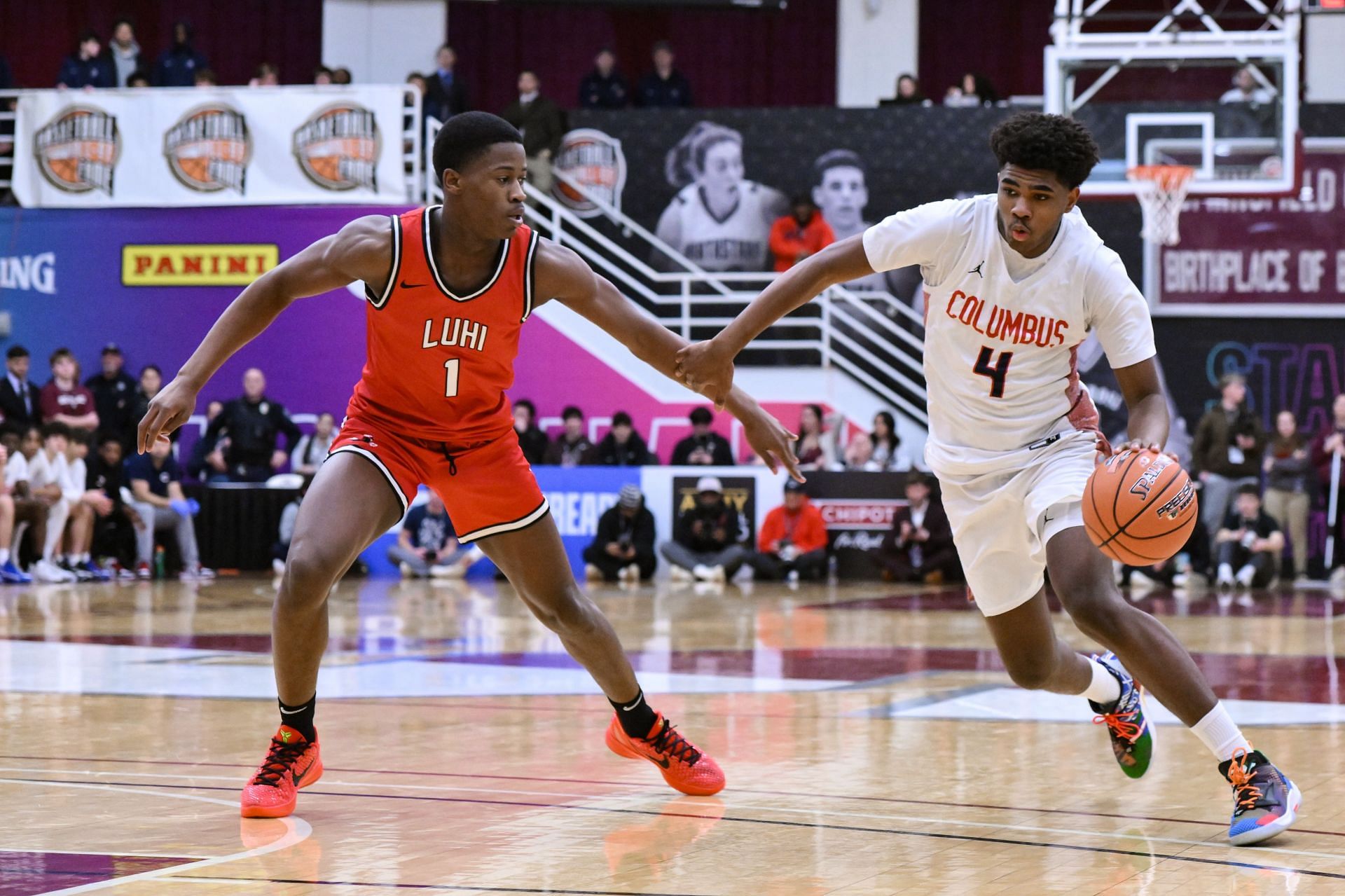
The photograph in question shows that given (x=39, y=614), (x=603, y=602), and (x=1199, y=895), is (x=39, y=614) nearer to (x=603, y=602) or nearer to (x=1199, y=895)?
(x=603, y=602)

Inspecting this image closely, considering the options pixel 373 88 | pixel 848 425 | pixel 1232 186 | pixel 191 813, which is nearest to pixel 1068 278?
pixel 191 813

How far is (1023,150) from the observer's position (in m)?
4.93

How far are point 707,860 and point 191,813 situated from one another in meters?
1.62

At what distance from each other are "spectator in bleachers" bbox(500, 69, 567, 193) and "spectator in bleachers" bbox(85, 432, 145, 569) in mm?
5650

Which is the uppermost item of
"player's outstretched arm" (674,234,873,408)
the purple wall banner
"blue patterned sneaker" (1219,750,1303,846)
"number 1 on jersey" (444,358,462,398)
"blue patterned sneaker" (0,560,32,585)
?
the purple wall banner

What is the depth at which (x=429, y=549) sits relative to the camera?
17.3m

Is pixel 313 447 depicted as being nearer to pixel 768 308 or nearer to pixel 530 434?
pixel 530 434

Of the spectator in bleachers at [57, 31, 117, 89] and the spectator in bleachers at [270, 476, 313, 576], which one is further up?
the spectator in bleachers at [57, 31, 117, 89]

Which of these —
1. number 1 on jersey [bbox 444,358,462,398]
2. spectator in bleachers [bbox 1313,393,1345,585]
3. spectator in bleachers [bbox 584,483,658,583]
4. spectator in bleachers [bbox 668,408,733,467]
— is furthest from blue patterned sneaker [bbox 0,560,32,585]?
spectator in bleachers [bbox 1313,393,1345,585]

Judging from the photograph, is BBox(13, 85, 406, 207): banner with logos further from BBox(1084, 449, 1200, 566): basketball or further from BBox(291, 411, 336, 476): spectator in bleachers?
BBox(1084, 449, 1200, 566): basketball

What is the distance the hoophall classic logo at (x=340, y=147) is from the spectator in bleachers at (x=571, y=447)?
11.3 feet

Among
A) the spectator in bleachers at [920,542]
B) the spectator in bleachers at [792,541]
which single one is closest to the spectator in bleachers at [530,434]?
the spectator in bleachers at [792,541]

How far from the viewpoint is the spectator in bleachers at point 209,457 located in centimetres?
1770

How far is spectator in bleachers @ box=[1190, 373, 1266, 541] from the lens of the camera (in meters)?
16.3
